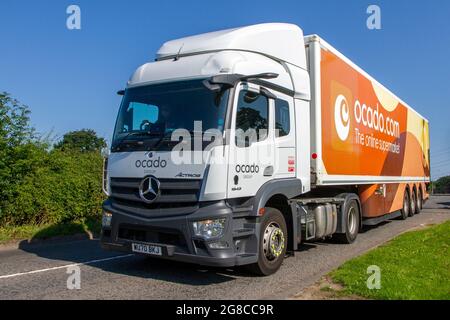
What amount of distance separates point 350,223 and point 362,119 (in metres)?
2.66

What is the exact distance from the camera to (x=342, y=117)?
980cm

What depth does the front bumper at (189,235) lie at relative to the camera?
5.83 meters

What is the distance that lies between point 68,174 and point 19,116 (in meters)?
2.20

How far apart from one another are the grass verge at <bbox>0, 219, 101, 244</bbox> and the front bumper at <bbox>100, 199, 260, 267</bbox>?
533 centimetres

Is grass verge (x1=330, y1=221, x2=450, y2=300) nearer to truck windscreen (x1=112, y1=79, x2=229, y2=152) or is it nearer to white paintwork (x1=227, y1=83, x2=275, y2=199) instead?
white paintwork (x1=227, y1=83, x2=275, y2=199)

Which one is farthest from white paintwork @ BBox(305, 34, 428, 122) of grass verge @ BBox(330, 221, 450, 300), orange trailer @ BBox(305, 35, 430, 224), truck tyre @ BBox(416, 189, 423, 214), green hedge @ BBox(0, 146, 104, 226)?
green hedge @ BBox(0, 146, 104, 226)

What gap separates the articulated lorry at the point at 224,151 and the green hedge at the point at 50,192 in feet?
19.5

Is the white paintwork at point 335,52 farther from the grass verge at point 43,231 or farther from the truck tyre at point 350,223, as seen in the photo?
the grass verge at point 43,231

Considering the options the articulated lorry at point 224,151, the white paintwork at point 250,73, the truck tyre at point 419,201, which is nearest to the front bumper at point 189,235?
the articulated lorry at point 224,151

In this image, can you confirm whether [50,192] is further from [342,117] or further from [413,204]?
[413,204]

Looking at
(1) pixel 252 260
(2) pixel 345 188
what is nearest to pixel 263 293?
(1) pixel 252 260

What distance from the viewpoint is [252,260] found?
6121 mm

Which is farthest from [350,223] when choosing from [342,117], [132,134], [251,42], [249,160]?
[132,134]

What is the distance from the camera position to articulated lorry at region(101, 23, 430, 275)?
5938mm
